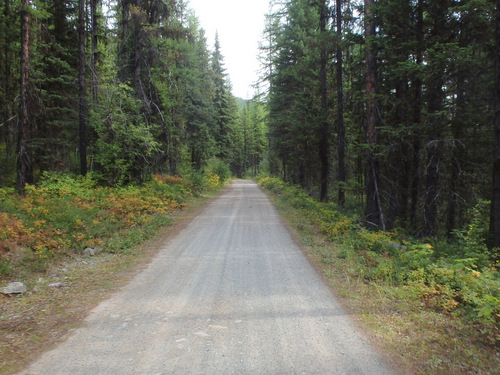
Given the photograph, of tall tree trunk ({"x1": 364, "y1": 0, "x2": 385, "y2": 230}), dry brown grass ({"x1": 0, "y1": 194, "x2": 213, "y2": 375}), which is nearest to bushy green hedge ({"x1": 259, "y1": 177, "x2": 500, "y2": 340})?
tall tree trunk ({"x1": 364, "y1": 0, "x2": 385, "y2": 230})

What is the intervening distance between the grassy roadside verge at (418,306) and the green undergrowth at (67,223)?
5217mm

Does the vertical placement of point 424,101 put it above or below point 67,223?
above

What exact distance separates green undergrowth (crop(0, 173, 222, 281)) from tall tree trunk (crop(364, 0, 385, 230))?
24.2 feet

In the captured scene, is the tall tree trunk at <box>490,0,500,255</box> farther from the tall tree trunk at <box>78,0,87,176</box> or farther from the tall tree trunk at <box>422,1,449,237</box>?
the tall tree trunk at <box>78,0,87,176</box>

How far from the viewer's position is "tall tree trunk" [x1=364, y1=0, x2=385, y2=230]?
32.2ft

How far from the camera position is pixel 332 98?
1597 cm

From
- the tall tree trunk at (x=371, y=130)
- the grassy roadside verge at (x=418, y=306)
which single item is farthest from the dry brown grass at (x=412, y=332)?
the tall tree trunk at (x=371, y=130)

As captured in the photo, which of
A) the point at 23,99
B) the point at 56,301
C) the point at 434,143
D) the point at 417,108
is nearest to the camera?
the point at 56,301

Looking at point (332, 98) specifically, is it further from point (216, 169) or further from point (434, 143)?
point (216, 169)

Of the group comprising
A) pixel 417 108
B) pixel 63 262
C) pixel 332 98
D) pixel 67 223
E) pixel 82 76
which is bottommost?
pixel 63 262

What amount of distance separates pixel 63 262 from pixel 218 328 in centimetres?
421

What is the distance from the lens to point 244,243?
802 cm

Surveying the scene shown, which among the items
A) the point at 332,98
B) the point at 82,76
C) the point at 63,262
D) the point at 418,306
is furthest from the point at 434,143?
the point at 82,76

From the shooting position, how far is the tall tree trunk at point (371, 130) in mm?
9828
